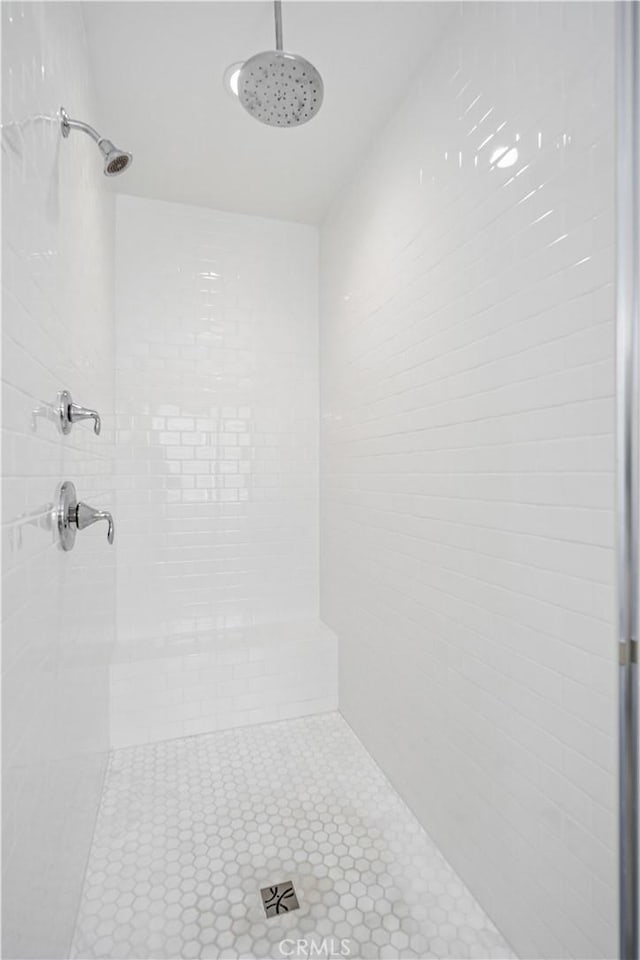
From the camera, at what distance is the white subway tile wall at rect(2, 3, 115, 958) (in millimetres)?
786

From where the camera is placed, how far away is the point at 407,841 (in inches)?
61.7

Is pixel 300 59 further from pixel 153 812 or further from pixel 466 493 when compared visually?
pixel 153 812

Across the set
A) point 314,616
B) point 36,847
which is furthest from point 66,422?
point 314,616

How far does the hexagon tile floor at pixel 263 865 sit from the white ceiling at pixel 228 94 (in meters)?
2.16

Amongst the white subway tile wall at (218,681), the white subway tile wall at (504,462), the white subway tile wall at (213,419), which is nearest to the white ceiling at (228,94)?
the white subway tile wall at (504,462)

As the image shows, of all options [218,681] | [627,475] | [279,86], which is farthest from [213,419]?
[627,475]

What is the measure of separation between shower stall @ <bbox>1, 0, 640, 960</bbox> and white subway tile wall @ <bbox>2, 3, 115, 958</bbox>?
0.01 m

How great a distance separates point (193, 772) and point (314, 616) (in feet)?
3.24

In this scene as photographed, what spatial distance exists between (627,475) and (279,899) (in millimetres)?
1439

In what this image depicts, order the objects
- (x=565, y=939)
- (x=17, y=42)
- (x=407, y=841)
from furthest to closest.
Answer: (x=407, y=841), (x=565, y=939), (x=17, y=42)

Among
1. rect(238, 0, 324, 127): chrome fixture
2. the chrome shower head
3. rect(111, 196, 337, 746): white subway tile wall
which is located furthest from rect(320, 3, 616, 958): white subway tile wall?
the chrome shower head

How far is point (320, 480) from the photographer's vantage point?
2689mm

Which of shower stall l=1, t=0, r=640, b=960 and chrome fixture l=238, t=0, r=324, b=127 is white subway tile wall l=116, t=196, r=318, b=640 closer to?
shower stall l=1, t=0, r=640, b=960

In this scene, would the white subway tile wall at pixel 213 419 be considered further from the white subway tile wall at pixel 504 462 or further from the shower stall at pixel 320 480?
the white subway tile wall at pixel 504 462
